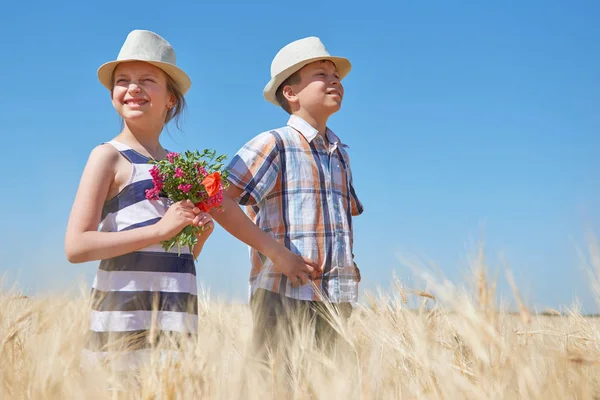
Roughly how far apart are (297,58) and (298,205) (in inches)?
28.8

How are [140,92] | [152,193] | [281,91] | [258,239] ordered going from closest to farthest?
[152,193] → [140,92] → [258,239] → [281,91]

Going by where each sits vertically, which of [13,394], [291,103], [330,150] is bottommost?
[13,394]

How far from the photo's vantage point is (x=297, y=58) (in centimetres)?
292

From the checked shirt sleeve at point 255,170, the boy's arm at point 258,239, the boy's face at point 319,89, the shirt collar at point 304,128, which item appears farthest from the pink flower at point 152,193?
the boy's face at point 319,89

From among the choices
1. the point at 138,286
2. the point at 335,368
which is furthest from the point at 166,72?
the point at 335,368

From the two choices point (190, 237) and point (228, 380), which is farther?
point (190, 237)

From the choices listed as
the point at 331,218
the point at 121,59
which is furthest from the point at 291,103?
the point at 121,59

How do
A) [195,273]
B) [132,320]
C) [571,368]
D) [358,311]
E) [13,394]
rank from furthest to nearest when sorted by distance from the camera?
[358,311] < [195,273] < [132,320] < [571,368] < [13,394]

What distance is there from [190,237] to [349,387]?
0.82 metres

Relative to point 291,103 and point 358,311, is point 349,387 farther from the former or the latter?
point 291,103

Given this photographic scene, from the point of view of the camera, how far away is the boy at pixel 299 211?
2.53 meters

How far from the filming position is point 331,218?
271 cm

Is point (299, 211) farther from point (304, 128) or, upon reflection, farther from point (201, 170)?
point (201, 170)

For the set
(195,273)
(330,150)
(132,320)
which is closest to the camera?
(132,320)
